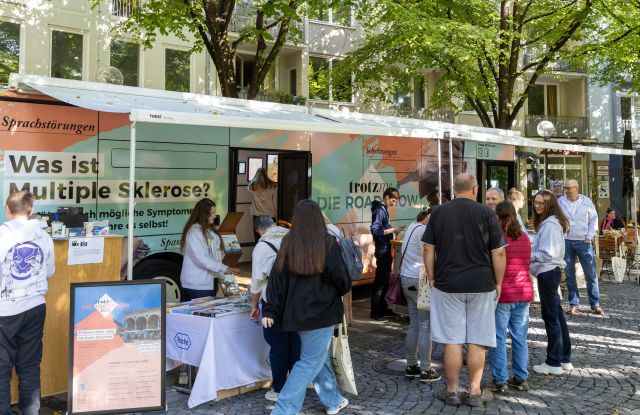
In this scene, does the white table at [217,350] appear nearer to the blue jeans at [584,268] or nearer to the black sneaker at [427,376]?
the black sneaker at [427,376]

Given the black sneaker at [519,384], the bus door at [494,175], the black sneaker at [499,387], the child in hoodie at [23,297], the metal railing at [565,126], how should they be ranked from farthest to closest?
the metal railing at [565,126], the bus door at [494,175], the black sneaker at [519,384], the black sneaker at [499,387], the child in hoodie at [23,297]

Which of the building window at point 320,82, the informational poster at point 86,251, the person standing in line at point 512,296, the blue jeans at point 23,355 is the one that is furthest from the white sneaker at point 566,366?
the building window at point 320,82

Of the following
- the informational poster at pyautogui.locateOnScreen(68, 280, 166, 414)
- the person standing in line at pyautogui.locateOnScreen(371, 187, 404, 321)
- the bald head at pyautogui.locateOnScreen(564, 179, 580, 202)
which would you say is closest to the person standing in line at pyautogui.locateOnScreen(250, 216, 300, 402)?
the informational poster at pyautogui.locateOnScreen(68, 280, 166, 414)

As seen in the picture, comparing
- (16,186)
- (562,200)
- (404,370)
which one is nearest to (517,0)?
(562,200)

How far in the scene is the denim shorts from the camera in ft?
15.8

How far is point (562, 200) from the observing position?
9.05 m

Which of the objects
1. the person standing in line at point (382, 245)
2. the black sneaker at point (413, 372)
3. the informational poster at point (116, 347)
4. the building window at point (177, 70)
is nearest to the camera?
the informational poster at point (116, 347)

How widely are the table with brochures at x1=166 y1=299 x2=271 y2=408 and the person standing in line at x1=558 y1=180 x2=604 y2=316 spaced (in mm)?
5494

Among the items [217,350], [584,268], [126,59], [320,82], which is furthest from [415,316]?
[320,82]

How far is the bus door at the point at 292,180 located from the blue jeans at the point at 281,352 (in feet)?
13.4

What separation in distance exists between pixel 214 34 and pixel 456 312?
25.7 ft

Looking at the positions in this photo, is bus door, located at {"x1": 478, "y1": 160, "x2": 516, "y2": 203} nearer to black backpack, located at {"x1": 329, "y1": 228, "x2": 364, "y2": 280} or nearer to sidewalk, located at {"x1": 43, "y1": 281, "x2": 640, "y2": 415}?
sidewalk, located at {"x1": 43, "y1": 281, "x2": 640, "y2": 415}

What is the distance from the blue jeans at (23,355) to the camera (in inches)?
170

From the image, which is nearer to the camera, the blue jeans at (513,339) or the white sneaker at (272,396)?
the white sneaker at (272,396)
